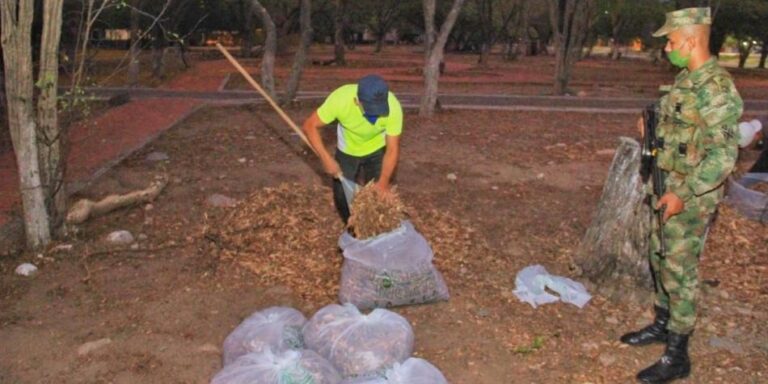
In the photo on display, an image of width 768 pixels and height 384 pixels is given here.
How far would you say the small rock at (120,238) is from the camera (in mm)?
5625

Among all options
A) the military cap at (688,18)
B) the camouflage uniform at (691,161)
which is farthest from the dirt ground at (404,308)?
Result: the military cap at (688,18)

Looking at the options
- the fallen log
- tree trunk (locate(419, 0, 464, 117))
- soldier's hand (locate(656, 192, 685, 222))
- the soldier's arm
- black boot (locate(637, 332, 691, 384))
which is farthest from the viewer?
tree trunk (locate(419, 0, 464, 117))

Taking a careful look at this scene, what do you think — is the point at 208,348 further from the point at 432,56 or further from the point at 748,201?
the point at 432,56

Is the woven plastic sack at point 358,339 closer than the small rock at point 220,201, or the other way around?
the woven plastic sack at point 358,339

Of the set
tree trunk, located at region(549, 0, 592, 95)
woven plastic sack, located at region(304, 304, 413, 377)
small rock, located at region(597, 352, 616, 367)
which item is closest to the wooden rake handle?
woven plastic sack, located at region(304, 304, 413, 377)

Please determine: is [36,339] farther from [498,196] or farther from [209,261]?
[498,196]

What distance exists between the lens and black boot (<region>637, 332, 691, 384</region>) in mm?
3691

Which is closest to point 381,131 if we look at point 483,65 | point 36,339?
point 36,339

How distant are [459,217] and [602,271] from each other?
1.88 meters

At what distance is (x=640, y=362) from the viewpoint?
12.9ft

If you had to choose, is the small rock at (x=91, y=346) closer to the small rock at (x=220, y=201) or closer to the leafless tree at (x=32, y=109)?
the leafless tree at (x=32, y=109)

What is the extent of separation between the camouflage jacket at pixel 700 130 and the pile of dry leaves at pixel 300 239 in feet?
5.54

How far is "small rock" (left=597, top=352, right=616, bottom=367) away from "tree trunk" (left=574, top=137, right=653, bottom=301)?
744 mm

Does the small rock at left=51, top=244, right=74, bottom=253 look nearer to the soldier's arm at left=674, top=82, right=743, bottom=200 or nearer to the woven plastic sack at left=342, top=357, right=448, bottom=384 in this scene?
the woven plastic sack at left=342, top=357, right=448, bottom=384
